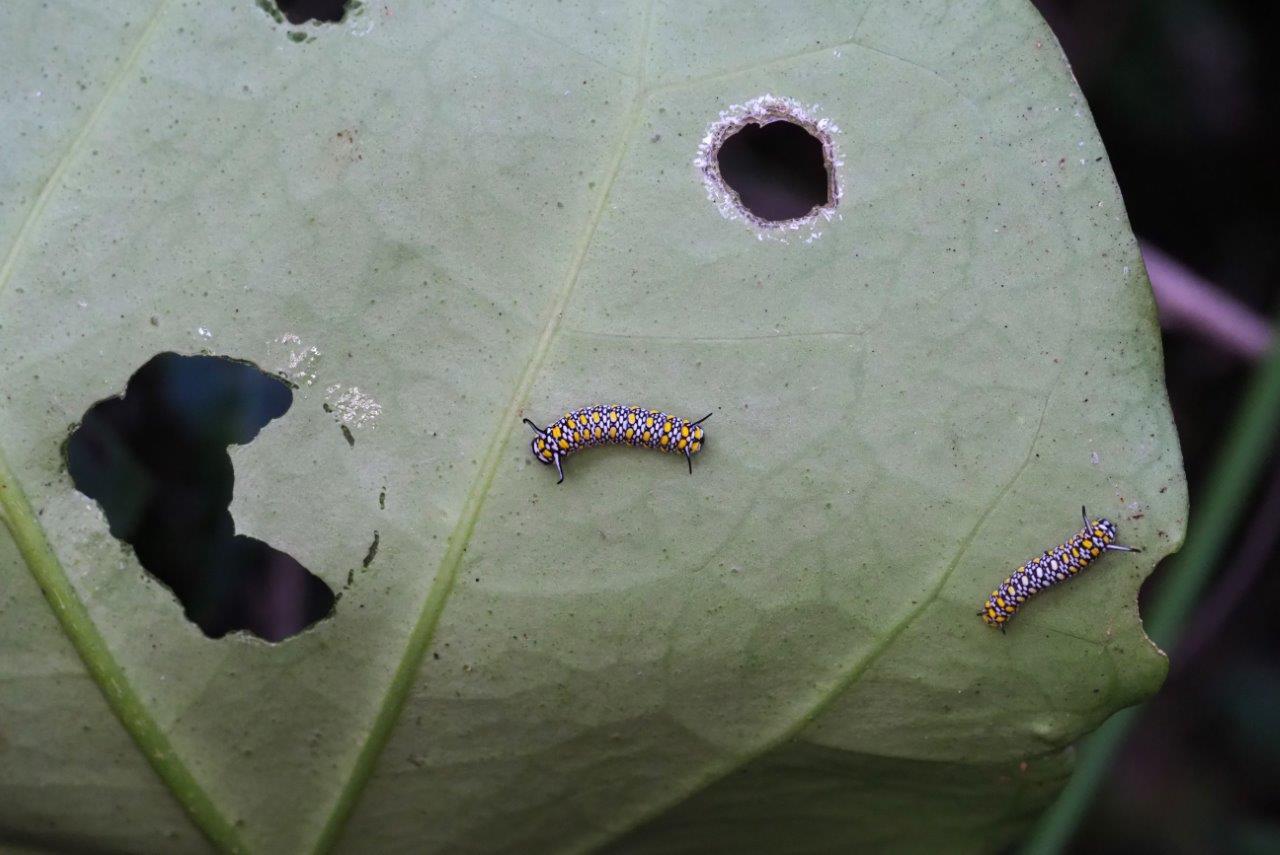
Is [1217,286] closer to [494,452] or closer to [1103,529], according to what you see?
[1103,529]

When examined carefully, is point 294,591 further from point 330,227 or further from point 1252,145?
point 1252,145

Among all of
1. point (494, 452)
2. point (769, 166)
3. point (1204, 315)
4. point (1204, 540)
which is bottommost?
point (494, 452)

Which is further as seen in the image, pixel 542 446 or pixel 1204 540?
pixel 1204 540

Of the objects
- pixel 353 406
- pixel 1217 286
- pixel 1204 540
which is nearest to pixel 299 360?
pixel 353 406

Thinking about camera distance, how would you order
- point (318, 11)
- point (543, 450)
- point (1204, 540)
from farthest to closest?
point (1204, 540) → point (318, 11) → point (543, 450)

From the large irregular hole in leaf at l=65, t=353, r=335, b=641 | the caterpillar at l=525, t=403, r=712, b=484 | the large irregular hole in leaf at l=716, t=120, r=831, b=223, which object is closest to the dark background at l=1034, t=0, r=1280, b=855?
the large irregular hole in leaf at l=716, t=120, r=831, b=223

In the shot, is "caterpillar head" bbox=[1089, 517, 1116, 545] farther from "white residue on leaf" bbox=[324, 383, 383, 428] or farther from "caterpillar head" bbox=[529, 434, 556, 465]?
"white residue on leaf" bbox=[324, 383, 383, 428]

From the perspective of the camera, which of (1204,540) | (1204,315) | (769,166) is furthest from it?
(769,166)
